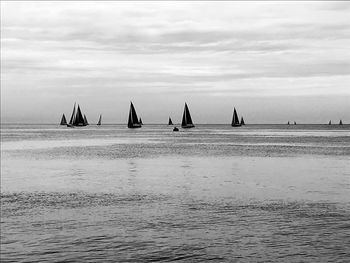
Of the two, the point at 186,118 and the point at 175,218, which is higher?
the point at 186,118

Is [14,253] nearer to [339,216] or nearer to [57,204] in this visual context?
[57,204]

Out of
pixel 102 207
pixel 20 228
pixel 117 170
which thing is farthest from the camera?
pixel 117 170

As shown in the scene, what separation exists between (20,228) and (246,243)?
27.0ft

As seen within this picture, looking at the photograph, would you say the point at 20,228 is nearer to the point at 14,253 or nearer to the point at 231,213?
the point at 14,253

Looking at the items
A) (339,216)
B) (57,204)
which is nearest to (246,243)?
(339,216)

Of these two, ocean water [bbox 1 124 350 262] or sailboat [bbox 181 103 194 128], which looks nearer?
ocean water [bbox 1 124 350 262]

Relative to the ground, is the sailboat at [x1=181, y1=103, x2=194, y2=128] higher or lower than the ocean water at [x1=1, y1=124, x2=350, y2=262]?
higher

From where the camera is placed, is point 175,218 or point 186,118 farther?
point 186,118

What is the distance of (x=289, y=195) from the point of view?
2792 centimetres

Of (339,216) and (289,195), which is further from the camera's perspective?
(289,195)

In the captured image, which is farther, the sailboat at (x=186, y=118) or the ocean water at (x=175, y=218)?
the sailboat at (x=186, y=118)

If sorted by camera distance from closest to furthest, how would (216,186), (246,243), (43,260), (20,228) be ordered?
1. (43,260)
2. (246,243)
3. (20,228)
4. (216,186)

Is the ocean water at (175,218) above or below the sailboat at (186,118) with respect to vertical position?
below

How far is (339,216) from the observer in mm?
21500
